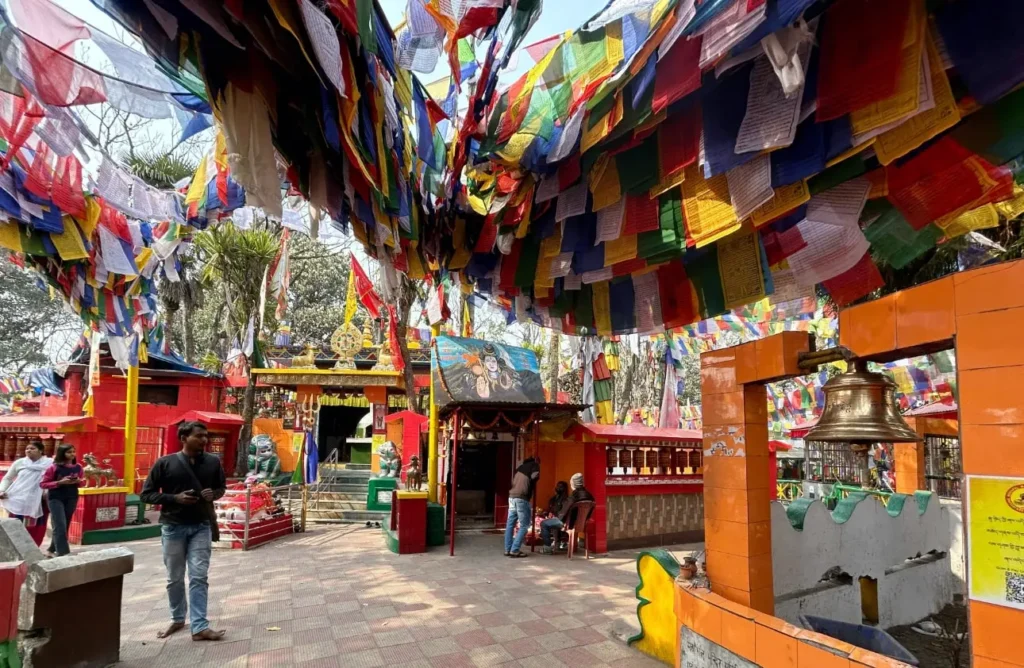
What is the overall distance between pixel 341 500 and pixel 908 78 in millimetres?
13984

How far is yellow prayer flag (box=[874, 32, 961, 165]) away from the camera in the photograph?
2.94 meters

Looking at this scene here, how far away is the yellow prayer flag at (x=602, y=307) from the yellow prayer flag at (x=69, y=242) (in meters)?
6.28

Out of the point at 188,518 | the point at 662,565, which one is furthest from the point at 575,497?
the point at 188,518

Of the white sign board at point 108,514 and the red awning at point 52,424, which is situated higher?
the red awning at point 52,424

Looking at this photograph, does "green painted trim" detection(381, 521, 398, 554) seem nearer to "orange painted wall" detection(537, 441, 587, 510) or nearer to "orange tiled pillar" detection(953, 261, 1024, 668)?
"orange painted wall" detection(537, 441, 587, 510)

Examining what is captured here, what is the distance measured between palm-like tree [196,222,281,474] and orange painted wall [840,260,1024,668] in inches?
721

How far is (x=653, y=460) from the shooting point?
10.7 m

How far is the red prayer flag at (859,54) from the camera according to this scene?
2.91 meters

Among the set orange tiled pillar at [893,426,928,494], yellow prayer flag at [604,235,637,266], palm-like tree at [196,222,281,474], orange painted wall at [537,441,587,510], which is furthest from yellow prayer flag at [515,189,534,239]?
palm-like tree at [196,222,281,474]

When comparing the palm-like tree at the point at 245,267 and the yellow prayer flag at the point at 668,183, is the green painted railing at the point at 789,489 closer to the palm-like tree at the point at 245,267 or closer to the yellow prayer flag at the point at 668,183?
the yellow prayer flag at the point at 668,183

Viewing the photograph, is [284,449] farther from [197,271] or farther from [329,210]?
[329,210]

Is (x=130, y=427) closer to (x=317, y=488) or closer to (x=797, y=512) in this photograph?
(x=317, y=488)

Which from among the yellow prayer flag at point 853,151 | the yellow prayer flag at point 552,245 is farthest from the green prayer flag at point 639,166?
the yellow prayer flag at point 853,151

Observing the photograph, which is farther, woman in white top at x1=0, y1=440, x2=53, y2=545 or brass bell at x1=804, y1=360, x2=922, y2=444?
woman in white top at x1=0, y1=440, x2=53, y2=545
